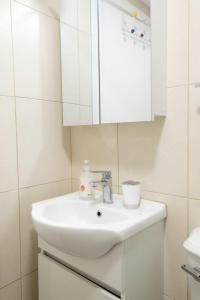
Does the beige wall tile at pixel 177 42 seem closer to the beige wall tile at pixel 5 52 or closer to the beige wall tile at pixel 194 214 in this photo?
the beige wall tile at pixel 194 214

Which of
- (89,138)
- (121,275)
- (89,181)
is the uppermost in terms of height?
(89,138)

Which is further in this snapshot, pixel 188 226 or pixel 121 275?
pixel 188 226

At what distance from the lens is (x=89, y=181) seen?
1125 millimetres

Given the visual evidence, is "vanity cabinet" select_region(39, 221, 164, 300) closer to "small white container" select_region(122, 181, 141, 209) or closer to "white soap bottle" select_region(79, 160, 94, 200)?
"small white container" select_region(122, 181, 141, 209)

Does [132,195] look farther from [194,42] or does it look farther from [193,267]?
[194,42]

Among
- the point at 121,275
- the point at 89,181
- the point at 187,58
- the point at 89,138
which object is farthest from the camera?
the point at 89,138

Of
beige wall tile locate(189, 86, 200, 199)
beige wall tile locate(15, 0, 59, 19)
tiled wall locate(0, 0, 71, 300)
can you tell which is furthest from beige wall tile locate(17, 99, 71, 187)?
beige wall tile locate(189, 86, 200, 199)

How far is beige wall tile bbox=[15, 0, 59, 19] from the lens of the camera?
3.66ft

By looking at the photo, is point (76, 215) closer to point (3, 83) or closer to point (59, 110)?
point (59, 110)

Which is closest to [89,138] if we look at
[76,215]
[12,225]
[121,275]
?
[76,215]

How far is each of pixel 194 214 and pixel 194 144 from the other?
281mm

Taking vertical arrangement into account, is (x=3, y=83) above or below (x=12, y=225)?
above

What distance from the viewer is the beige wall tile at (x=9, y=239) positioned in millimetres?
1047

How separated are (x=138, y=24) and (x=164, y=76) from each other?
249 millimetres
